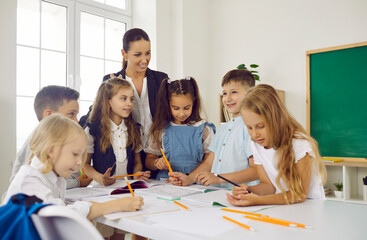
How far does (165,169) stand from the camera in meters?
2.03

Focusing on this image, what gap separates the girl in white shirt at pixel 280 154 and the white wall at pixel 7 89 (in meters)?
2.59

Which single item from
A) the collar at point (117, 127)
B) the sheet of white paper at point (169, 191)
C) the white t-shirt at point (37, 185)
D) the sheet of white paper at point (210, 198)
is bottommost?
the sheet of white paper at point (169, 191)

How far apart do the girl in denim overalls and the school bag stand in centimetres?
141

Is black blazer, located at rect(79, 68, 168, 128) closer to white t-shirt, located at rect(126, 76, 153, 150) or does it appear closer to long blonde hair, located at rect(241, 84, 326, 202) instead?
white t-shirt, located at rect(126, 76, 153, 150)

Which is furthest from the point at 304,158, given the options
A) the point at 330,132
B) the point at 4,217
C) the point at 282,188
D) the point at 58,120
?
the point at 330,132

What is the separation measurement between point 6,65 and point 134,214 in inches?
107

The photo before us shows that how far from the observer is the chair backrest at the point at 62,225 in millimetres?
526

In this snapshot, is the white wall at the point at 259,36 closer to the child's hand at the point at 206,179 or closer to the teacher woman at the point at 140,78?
the teacher woman at the point at 140,78

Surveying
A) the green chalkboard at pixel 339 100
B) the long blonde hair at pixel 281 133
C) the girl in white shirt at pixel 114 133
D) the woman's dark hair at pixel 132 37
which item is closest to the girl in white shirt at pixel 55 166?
the long blonde hair at pixel 281 133

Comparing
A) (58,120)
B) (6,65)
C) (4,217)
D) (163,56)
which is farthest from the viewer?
(163,56)

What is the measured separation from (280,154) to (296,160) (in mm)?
64

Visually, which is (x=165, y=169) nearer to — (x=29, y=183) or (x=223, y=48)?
(x=29, y=183)

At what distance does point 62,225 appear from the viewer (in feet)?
1.81

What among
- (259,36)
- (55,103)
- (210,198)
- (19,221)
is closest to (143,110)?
(55,103)
